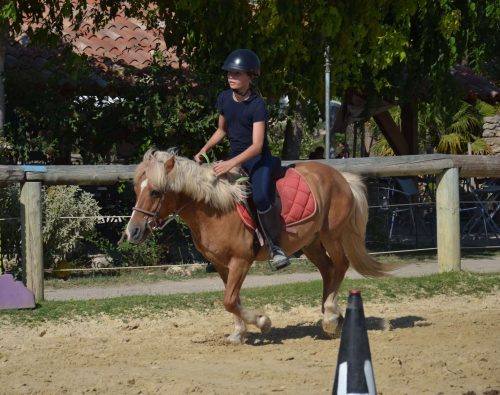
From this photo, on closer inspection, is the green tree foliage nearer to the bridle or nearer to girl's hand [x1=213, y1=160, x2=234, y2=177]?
girl's hand [x1=213, y1=160, x2=234, y2=177]

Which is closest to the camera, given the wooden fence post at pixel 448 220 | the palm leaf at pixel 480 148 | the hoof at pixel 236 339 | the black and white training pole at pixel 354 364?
the black and white training pole at pixel 354 364

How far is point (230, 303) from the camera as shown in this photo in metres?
7.88

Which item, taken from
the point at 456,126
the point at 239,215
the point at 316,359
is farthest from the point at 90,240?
the point at 456,126

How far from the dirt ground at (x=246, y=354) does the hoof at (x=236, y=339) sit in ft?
0.27

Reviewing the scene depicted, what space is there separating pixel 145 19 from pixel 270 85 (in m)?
2.75

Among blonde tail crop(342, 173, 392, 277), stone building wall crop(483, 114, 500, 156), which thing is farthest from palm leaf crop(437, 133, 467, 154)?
blonde tail crop(342, 173, 392, 277)

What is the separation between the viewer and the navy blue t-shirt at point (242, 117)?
311 inches

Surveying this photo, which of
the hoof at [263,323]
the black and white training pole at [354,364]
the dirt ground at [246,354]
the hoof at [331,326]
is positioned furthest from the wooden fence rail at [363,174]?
the black and white training pole at [354,364]

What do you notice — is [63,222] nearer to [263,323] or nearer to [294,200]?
[294,200]

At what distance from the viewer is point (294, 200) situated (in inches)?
326

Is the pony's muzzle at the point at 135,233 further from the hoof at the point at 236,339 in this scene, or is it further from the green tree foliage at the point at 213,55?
the green tree foliage at the point at 213,55

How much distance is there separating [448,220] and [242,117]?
178 inches

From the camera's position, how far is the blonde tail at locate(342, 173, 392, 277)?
8.98m

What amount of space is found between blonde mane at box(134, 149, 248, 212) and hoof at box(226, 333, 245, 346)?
1.09 m
